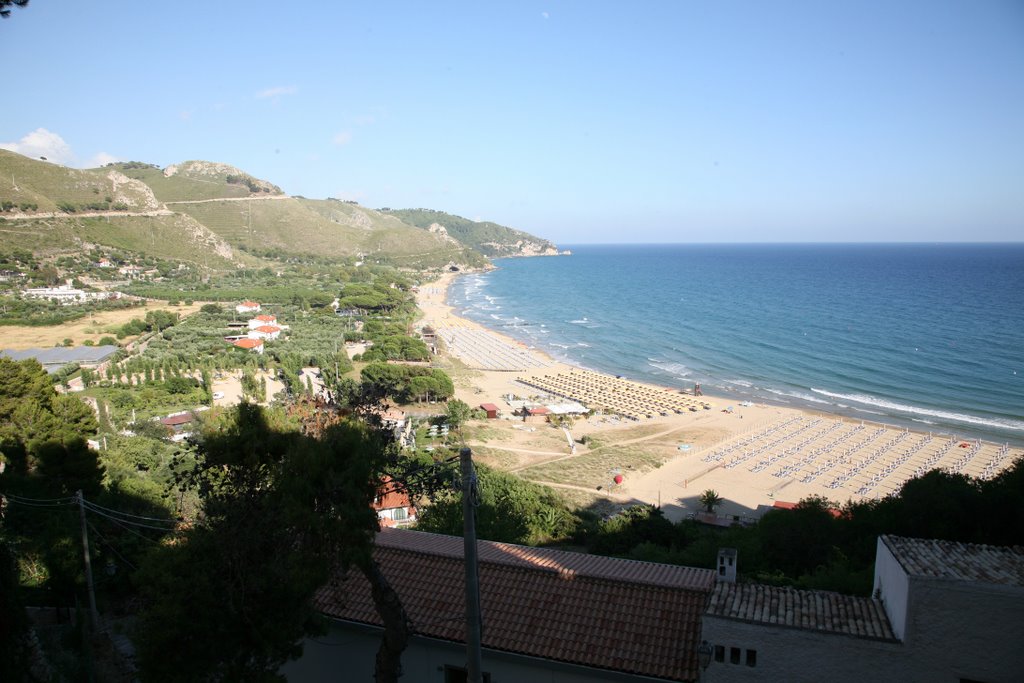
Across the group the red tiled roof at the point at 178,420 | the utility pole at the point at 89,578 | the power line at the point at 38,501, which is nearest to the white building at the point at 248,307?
the red tiled roof at the point at 178,420

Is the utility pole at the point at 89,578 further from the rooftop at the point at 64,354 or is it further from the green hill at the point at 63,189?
the green hill at the point at 63,189

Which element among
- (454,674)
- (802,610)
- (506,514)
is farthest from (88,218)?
(802,610)

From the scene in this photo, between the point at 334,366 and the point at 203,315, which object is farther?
the point at 203,315

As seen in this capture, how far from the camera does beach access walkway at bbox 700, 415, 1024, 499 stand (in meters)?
23.6

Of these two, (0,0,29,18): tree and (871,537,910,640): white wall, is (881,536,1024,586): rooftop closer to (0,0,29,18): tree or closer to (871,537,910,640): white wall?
(871,537,910,640): white wall

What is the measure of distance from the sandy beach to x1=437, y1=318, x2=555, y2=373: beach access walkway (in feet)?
20.9

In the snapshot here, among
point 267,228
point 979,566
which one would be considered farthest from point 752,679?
point 267,228

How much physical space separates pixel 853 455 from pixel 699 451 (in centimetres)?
603

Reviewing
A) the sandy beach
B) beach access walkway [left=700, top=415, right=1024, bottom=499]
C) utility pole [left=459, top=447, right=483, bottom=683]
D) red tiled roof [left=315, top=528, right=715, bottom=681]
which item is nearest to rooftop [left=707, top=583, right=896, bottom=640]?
red tiled roof [left=315, top=528, right=715, bottom=681]

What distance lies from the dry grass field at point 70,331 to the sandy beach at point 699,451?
25.7 m

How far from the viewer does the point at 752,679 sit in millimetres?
6312

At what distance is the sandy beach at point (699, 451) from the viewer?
22.6 meters

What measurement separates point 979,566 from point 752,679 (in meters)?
2.53

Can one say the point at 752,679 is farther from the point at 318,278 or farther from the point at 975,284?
the point at 975,284
